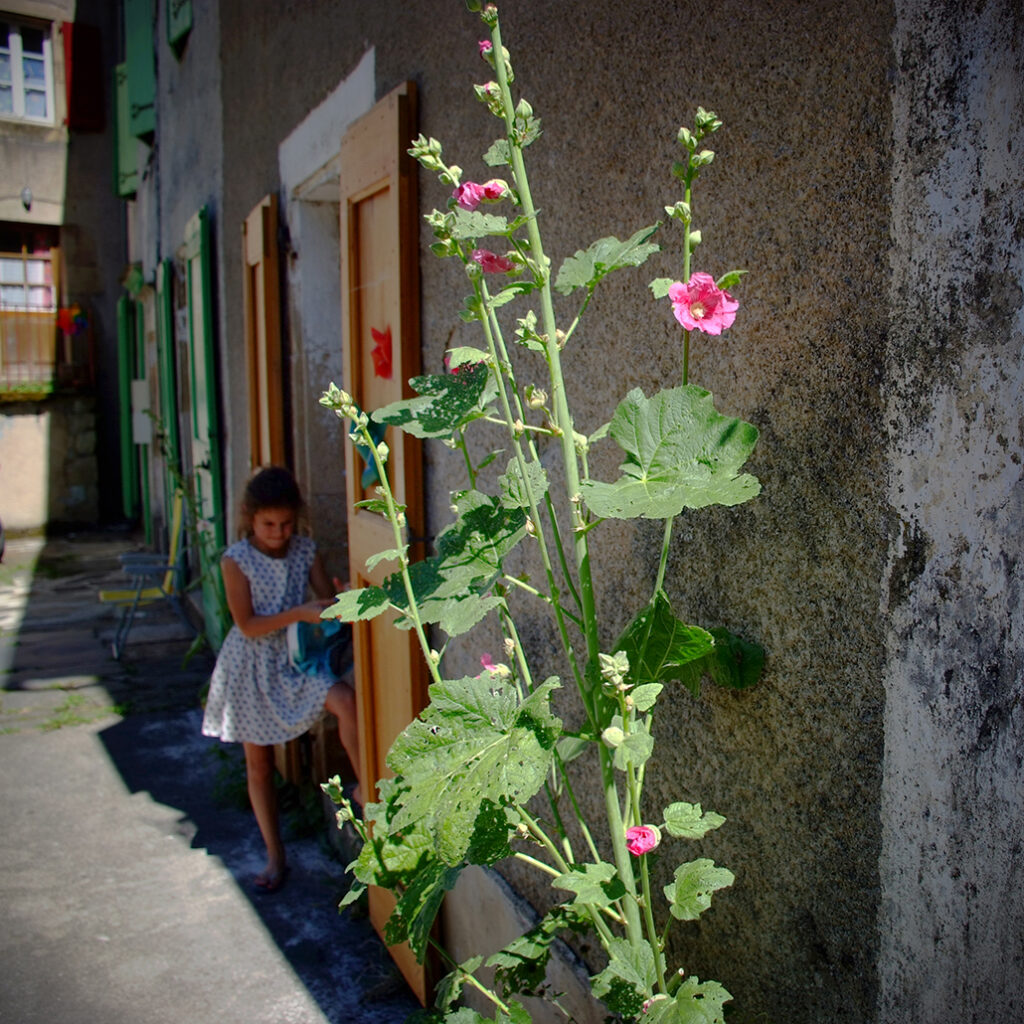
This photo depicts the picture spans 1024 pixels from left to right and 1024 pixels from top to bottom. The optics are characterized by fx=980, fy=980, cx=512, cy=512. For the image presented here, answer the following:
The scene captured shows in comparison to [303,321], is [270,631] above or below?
below

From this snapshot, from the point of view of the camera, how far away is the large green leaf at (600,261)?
3.94 feet

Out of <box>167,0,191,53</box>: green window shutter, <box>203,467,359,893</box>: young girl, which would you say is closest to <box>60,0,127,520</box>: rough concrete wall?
<box>167,0,191,53</box>: green window shutter

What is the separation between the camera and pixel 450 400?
1368mm

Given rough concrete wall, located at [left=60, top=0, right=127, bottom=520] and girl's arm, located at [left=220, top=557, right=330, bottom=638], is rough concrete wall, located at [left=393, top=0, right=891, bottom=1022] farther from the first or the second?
rough concrete wall, located at [left=60, top=0, right=127, bottom=520]

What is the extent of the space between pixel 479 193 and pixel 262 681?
267cm

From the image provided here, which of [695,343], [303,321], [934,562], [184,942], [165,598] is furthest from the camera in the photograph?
[165,598]

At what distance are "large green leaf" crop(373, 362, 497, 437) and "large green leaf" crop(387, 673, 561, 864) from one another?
1.17 feet

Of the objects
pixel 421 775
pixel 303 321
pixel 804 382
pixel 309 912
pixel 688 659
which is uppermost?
pixel 303 321

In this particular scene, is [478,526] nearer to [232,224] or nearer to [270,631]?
[270,631]

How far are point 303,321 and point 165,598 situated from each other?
498 centimetres

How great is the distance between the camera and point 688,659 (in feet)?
4.18

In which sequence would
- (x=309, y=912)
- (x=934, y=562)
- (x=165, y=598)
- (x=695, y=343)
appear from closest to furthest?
(x=934, y=562)
(x=695, y=343)
(x=309, y=912)
(x=165, y=598)

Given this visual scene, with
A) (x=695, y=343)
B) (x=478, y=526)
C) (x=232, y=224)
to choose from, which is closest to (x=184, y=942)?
(x=478, y=526)

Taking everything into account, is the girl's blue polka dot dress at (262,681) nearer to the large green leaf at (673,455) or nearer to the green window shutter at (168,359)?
the large green leaf at (673,455)
